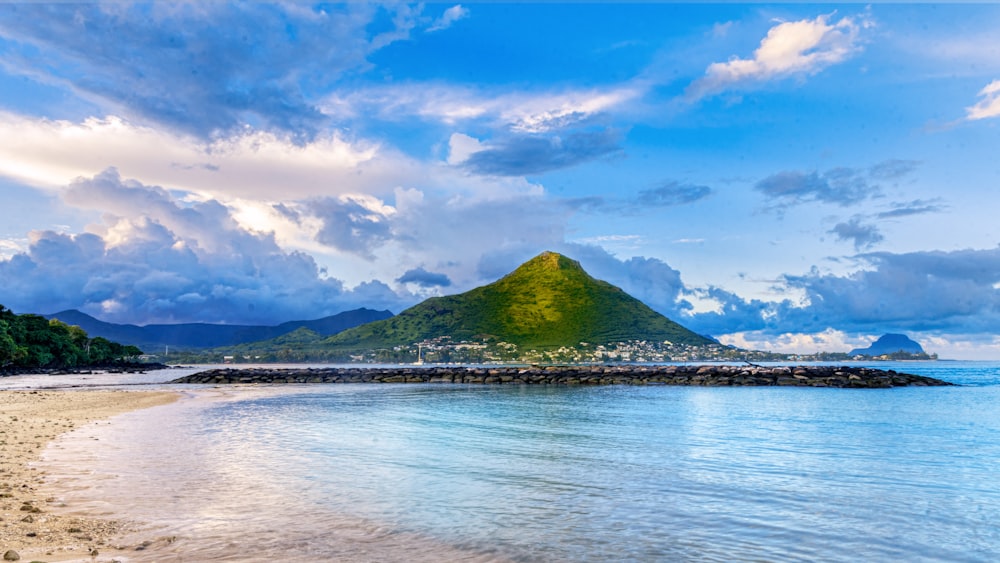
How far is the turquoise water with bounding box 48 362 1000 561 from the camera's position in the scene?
11227 mm

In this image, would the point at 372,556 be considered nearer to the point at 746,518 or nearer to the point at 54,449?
the point at 746,518

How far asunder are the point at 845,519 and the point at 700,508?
119 inches

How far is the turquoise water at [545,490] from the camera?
11.2 m

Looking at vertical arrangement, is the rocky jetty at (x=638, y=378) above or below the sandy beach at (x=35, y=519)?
below

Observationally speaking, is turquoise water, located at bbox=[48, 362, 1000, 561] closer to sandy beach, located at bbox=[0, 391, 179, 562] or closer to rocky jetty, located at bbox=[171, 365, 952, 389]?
sandy beach, located at bbox=[0, 391, 179, 562]

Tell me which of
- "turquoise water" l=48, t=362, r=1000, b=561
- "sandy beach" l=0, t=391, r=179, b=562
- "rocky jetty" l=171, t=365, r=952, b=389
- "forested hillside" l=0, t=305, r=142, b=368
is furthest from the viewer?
"forested hillside" l=0, t=305, r=142, b=368

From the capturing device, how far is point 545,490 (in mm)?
16141

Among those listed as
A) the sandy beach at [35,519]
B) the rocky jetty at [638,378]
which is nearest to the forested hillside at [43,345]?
the rocky jetty at [638,378]

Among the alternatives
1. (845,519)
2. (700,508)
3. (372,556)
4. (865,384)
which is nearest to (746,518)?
(700,508)

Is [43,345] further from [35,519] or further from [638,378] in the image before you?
[35,519]

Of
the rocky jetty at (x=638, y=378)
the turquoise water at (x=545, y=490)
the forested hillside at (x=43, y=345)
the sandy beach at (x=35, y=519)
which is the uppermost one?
the forested hillside at (x=43, y=345)

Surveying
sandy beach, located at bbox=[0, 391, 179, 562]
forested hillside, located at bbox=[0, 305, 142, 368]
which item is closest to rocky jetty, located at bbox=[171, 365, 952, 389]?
forested hillside, located at bbox=[0, 305, 142, 368]

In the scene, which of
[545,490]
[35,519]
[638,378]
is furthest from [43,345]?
[545,490]

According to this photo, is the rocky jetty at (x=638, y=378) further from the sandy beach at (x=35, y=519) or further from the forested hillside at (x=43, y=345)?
the sandy beach at (x=35, y=519)
